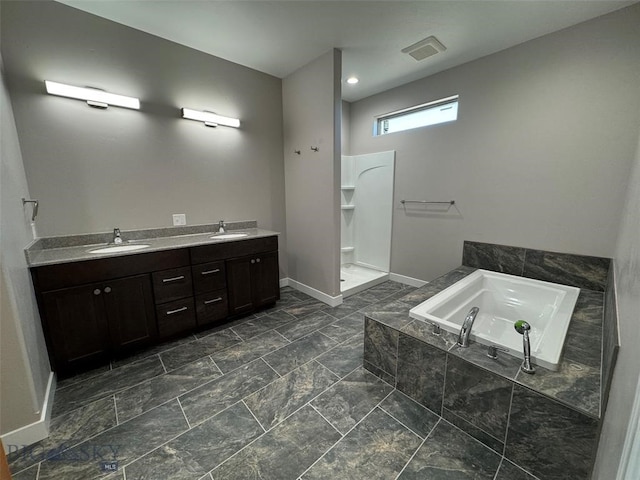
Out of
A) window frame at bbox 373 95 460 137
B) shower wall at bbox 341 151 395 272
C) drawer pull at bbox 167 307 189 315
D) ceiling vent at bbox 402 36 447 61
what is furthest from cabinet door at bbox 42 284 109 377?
window frame at bbox 373 95 460 137

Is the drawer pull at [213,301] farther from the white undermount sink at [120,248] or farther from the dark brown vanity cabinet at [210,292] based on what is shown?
the white undermount sink at [120,248]

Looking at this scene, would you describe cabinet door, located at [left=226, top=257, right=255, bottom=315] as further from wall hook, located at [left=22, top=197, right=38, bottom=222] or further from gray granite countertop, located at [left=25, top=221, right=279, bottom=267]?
wall hook, located at [left=22, top=197, right=38, bottom=222]

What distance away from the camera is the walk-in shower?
3645mm

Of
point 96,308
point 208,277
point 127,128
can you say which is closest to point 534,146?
point 208,277

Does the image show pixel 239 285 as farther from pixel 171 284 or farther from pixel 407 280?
pixel 407 280

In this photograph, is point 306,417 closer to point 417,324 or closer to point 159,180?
point 417,324

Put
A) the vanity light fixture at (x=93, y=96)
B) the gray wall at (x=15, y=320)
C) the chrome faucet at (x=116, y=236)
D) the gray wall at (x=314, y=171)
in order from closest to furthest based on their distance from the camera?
1. the gray wall at (x=15, y=320)
2. the vanity light fixture at (x=93, y=96)
3. the chrome faucet at (x=116, y=236)
4. the gray wall at (x=314, y=171)

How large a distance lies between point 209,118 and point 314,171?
1.22 m

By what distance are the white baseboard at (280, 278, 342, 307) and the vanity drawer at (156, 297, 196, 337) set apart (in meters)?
1.40

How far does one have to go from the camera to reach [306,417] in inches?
59.9

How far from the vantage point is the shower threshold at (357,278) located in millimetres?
3340

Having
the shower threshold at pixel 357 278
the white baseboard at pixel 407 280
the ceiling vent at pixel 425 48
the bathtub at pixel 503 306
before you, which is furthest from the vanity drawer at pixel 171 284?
the ceiling vent at pixel 425 48

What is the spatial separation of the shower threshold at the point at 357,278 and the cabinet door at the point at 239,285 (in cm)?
116

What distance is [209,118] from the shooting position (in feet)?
8.71
